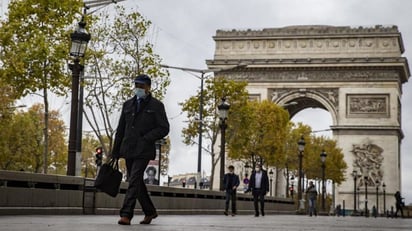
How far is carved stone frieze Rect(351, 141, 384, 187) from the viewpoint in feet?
226

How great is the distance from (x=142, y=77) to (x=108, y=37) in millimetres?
28552

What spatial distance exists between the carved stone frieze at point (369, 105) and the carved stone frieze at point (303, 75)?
1.42 metres

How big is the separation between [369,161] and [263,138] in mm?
12890

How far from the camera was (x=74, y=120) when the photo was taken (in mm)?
19516

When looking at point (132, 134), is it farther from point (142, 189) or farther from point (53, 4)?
point (53, 4)

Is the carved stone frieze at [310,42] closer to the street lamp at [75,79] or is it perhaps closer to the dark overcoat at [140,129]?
the street lamp at [75,79]

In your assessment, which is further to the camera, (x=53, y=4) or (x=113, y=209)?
(x=53, y=4)

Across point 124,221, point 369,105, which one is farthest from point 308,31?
point 124,221

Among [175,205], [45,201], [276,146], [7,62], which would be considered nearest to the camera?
[45,201]

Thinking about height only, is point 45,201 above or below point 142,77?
below

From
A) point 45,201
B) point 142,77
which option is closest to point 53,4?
point 45,201

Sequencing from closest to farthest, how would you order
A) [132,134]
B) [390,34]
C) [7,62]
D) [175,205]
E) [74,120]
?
[132,134] < [74,120] < [175,205] < [7,62] < [390,34]

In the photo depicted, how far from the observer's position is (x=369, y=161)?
2724 inches

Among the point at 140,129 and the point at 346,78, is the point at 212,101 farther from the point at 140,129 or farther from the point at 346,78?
the point at 140,129
